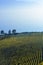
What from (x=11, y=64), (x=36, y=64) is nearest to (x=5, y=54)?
(x=11, y=64)

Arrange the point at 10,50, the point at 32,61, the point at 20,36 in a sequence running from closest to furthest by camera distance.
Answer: the point at 32,61 → the point at 10,50 → the point at 20,36

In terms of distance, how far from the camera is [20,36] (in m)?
21.6

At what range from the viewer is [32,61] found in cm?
1168

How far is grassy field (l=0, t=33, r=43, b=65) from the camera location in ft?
41.0

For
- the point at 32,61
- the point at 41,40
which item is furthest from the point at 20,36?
the point at 32,61

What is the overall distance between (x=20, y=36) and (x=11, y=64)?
340 inches

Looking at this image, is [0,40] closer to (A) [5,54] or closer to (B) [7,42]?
(B) [7,42]

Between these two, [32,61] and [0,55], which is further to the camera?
[0,55]

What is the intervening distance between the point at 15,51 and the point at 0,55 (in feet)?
4.05

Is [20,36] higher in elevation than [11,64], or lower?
higher

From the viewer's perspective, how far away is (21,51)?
1652 centimetres

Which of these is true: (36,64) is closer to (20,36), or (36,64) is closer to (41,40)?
(41,40)

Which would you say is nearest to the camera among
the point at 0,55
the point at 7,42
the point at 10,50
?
the point at 0,55

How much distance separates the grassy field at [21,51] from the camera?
12508 mm
